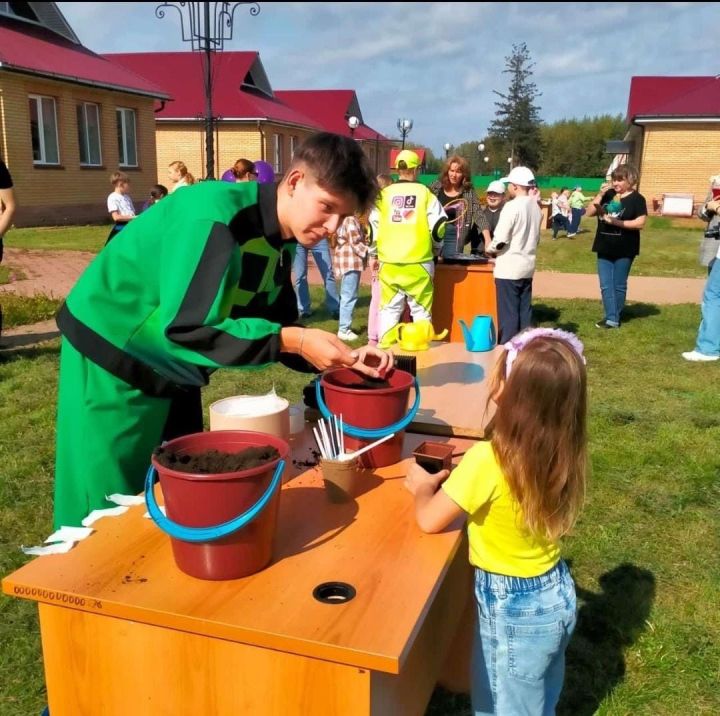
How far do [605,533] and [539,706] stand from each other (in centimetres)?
181

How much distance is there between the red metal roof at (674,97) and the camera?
2533cm

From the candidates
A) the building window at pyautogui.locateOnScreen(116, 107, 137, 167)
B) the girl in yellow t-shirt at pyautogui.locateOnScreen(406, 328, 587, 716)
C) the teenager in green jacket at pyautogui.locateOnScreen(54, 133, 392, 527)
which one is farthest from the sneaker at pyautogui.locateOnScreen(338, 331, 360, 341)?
the building window at pyautogui.locateOnScreen(116, 107, 137, 167)

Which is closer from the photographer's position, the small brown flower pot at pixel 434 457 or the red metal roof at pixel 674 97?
the small brown flower pot at pixel 434 457

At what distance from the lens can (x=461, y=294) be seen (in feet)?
24.3

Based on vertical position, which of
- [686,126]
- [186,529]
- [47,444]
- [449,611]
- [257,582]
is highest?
[686,126]

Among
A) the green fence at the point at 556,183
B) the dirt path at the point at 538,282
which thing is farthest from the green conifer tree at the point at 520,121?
the dirt path at the point at 538,282

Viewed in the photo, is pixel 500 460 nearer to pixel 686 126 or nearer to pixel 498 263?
pixel 498 263

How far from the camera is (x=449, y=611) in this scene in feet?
7.69

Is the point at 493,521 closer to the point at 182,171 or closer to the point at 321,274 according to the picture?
the point at 321,274

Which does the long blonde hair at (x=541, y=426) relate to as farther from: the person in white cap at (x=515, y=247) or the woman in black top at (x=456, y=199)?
the woman in black top at (x=456, y=199)

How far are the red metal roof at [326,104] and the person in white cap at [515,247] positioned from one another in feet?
101

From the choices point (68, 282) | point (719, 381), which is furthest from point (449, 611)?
point (68, 282)

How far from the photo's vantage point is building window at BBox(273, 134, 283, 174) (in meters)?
26.9

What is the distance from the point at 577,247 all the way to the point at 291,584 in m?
16.5
